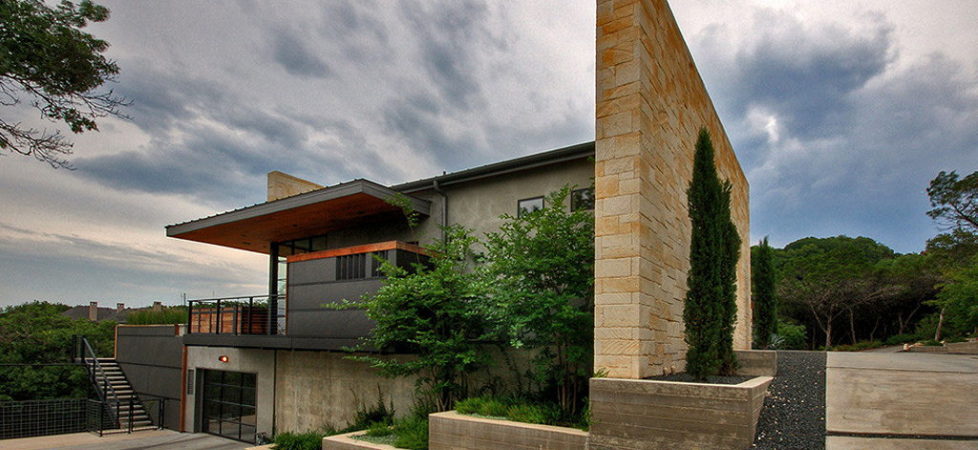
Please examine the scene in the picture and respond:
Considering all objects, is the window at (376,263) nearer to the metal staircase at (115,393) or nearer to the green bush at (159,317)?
the green bush at (159,317)

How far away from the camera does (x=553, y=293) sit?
343 inches

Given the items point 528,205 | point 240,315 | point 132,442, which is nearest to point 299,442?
point 240,315

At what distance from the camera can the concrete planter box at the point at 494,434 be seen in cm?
715

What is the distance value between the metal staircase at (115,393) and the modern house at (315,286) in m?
1.18

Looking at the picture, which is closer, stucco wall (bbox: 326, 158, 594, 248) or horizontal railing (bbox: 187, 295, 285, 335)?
stucco wall (bbox: 326, 158, 594, 248)

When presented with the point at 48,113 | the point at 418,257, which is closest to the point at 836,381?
the point at 418,257

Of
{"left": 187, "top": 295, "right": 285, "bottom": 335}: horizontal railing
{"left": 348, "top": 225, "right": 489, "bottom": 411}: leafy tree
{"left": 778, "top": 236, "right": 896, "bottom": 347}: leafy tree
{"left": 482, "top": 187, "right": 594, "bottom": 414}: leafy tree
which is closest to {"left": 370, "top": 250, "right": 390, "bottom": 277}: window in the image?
{"left": 348, "top": 225, "right": 489, "bottom": 411}: leafy tree

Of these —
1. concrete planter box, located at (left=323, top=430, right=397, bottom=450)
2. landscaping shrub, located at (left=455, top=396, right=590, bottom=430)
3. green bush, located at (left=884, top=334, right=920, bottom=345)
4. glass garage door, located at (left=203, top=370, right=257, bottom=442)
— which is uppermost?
landscaping shrub, located at (left=455, top=396, right=590, bottom=430)

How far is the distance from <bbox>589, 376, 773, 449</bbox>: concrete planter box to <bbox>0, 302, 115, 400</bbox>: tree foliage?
18584 millimetres

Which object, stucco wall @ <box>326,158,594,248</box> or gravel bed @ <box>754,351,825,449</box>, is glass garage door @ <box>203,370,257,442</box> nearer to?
stucco wall @ <box>326,158,594,248</box>

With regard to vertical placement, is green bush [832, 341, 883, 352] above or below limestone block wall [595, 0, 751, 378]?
below

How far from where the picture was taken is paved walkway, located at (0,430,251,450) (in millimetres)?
14398

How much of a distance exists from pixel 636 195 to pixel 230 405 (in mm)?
14041

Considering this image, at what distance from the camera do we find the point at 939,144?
1025 inches
